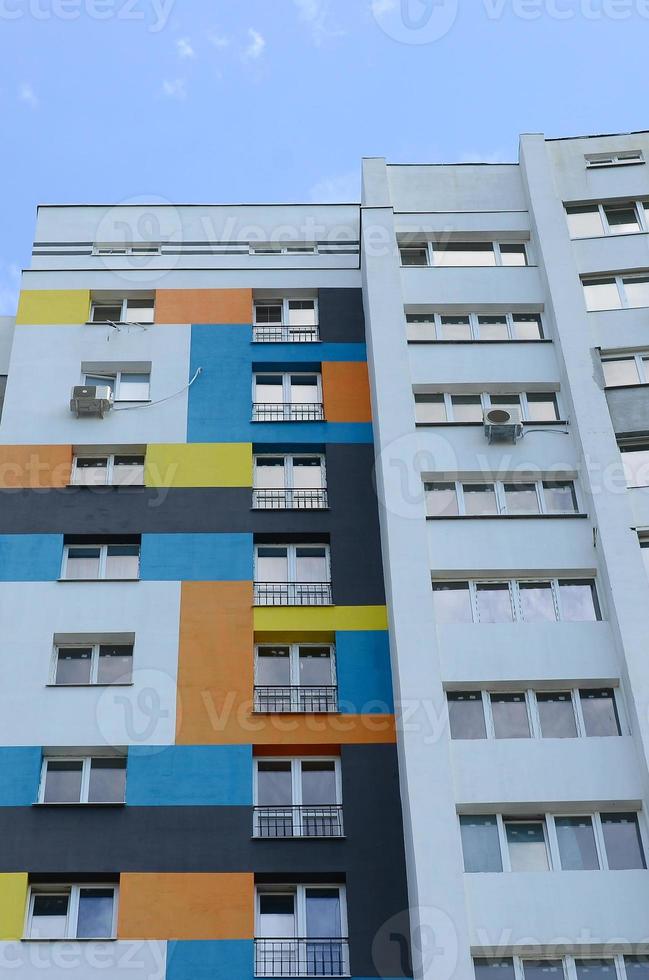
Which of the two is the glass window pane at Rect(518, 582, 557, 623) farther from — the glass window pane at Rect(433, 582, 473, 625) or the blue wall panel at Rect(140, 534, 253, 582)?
the blue wall panel at Rect(140, 534, 253, 582)

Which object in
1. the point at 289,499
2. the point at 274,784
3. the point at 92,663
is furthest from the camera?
the point at 289,499

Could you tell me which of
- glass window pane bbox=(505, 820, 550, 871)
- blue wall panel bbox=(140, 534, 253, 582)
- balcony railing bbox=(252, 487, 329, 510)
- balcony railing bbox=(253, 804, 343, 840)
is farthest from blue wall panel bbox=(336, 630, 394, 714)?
balcony railing bbox=(252, 487, 329, 510)

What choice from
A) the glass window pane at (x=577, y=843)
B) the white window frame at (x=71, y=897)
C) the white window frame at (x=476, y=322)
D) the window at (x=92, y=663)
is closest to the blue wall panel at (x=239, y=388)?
the white window frame at (x=476, y=322)

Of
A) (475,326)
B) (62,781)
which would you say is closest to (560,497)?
(475,326)

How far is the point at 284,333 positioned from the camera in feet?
90.2

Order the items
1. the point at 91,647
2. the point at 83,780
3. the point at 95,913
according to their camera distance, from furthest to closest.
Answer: the point at 91,647 → the point at 83,780 → the point at 95,913

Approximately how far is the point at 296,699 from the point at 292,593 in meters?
2.40

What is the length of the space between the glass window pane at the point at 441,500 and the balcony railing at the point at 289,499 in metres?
2.35

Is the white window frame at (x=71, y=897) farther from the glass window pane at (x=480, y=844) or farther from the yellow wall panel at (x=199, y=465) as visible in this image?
the yellow wall panel at (x=199, y=465)

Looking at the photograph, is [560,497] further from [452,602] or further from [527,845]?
[527,845]

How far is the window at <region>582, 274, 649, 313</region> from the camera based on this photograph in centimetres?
2581

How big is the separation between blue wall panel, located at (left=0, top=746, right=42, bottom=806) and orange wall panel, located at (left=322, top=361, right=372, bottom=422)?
994 cm

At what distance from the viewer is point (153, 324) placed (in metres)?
27.1

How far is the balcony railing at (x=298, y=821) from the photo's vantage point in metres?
19.7
